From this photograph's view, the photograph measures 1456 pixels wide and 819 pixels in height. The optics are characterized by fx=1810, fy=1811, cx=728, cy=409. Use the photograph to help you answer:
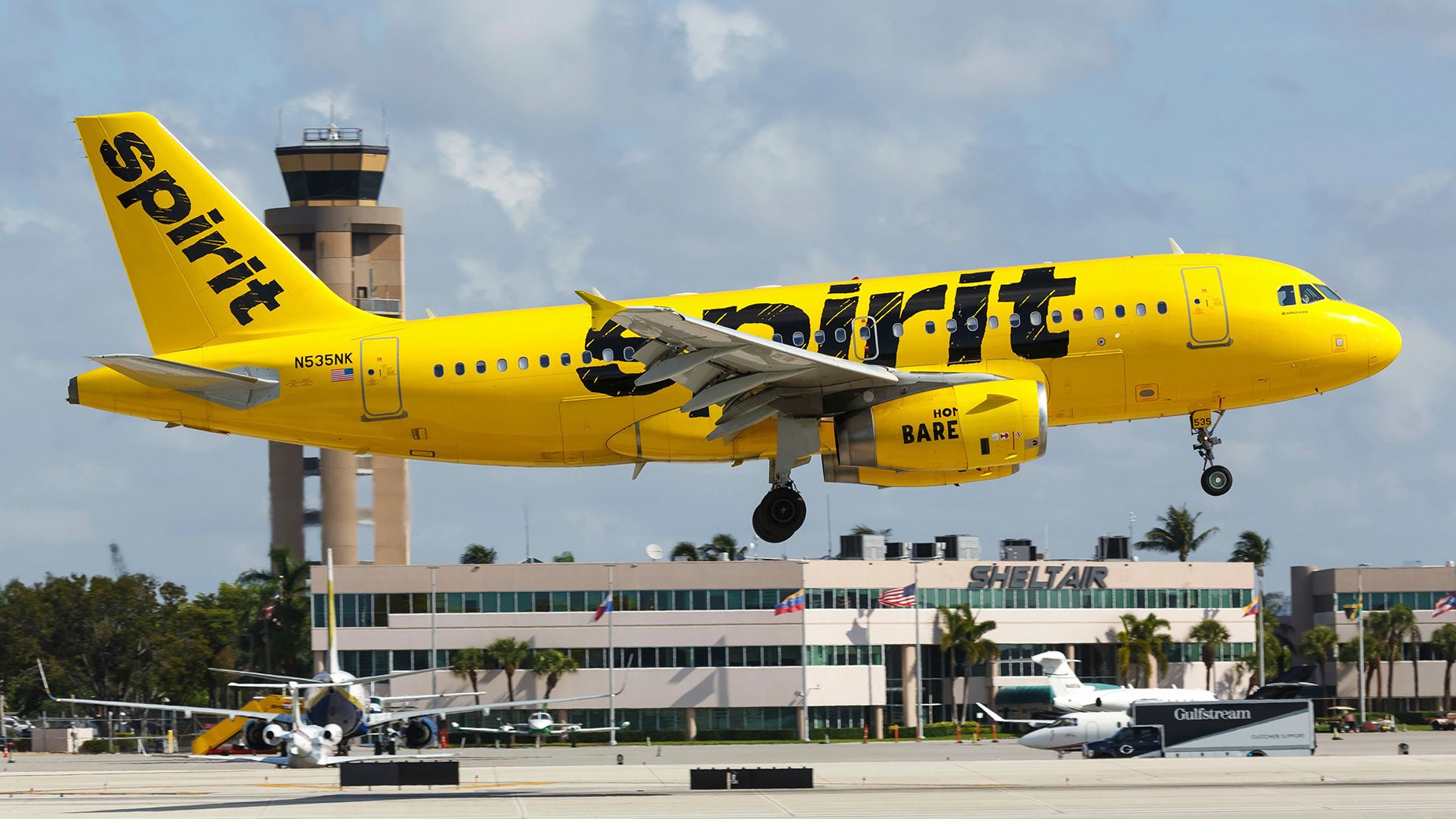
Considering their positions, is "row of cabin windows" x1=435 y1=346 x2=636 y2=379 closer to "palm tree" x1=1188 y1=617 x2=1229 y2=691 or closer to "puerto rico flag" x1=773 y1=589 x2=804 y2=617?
"puerto rico flag" x1=773 y1=589 x2=804 y2=617

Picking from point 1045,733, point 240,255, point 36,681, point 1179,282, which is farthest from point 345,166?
point 1179,282

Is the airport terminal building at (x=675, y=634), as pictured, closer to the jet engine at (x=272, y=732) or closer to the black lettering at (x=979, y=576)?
the black lettering at (x=979, y=576)

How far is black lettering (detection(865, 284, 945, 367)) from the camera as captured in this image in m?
38.6

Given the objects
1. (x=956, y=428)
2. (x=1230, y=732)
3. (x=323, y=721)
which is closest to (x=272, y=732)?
(x=323, y=721)

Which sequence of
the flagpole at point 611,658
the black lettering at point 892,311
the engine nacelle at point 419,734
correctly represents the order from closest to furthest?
1. the black lettering at point 892,311
2. the engine nacelle at point 419,734
3. the flagpole at point 611,658

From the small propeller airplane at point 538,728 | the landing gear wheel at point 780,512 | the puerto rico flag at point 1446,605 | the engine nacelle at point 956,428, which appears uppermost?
the engine nacelle at point 956,428

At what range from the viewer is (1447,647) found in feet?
446

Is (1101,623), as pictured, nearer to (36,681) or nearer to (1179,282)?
(36,681)

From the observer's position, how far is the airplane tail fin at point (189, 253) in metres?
42.8

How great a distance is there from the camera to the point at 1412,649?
452 ft

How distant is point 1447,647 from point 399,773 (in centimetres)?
9933

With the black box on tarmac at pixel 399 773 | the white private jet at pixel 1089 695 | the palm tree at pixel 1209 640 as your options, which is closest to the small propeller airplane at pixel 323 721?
the black box on tarmac at pixel 399 773

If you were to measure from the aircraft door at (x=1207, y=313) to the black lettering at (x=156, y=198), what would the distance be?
2361 centimetres

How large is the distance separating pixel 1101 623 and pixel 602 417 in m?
93.4
